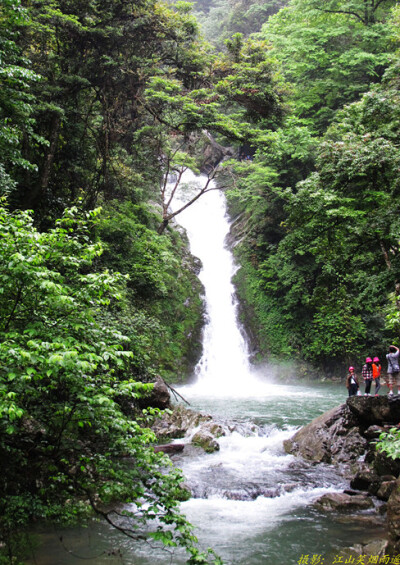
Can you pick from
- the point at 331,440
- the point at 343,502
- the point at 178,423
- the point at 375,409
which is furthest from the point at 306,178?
the point at 343,502

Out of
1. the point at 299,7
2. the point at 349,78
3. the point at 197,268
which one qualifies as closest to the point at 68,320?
the point at 197,268

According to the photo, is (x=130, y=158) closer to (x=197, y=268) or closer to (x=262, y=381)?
(x=197, y=268)

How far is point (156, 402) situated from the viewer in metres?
10.7

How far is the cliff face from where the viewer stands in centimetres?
672

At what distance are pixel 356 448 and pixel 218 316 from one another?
13.4m

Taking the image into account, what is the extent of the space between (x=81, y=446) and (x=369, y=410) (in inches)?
306

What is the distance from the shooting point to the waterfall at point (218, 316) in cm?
1930

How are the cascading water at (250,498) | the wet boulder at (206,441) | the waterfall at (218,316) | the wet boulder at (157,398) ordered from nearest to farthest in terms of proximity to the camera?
the cascading water at (250,498), the wet boulder at (206,441), the wet boulder at (157,398), the waterfall at (218,316)

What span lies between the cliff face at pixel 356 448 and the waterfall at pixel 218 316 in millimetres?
6965

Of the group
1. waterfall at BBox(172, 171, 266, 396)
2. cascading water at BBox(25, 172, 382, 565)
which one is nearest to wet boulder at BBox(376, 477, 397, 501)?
→ cascading water at BBox(25, 172, 382, 565)

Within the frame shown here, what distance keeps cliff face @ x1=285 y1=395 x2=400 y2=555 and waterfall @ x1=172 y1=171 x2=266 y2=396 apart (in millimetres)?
6965

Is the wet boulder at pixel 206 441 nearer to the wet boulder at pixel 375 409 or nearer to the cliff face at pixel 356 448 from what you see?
the cliff face at pixel 356 448

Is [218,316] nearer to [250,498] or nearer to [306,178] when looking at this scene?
[306,178]

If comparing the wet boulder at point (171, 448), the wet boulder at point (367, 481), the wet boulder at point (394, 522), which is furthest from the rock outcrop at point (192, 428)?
the wet boulder at point (394, 522)
